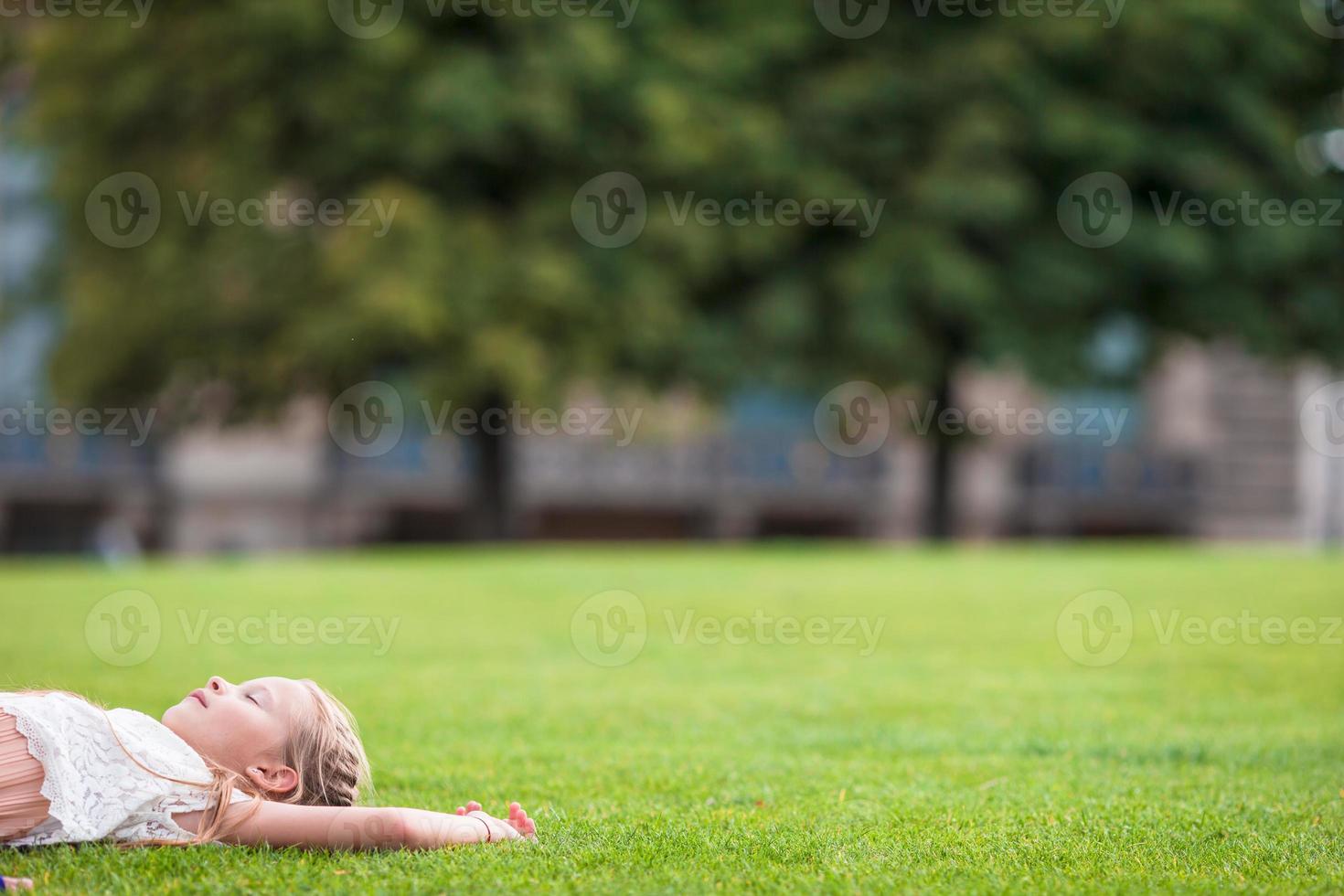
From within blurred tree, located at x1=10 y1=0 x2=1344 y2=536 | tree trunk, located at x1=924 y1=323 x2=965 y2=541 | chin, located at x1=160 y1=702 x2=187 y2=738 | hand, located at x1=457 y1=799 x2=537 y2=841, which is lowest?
hand, located at x1=457 y1=799 x2=537 y2=841

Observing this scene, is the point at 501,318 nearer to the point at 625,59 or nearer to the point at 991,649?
the point at 625,59

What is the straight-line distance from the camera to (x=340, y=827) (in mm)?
3424

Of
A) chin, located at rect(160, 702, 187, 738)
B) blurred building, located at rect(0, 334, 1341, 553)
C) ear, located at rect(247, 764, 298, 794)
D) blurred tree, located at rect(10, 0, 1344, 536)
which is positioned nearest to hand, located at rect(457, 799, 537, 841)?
ear, located at rect(247, 764, 298, 794)

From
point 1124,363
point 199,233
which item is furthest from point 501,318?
point 1124,363

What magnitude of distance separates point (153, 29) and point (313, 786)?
16.4m

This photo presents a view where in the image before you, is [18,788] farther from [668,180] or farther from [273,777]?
[668,180]

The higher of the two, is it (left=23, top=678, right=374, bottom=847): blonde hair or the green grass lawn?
(left=23, top=678, right=374, bottom=847): blonde hair

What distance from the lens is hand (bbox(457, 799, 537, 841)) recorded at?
355 cm

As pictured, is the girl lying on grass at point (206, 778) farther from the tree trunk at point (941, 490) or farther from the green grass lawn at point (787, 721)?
the tree trunk at point (941, 490)

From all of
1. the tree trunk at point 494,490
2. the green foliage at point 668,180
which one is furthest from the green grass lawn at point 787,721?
the tree trunk at point 494,490

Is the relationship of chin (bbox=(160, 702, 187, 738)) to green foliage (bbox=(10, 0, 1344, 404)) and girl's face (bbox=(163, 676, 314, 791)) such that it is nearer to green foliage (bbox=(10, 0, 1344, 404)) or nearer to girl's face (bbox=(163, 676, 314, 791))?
girl's face (bbox=(163, 676, 314, 791))

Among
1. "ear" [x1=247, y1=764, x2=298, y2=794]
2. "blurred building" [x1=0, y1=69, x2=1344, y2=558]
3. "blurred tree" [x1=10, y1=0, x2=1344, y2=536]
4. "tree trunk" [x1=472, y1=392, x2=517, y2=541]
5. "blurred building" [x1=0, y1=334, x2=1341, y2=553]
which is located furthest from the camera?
"blurred building" [x1=0, y1=334, x2=1341, y2=553]

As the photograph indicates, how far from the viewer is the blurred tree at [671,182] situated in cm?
1673

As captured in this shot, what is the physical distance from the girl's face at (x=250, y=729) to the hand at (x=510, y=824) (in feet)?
1.51
